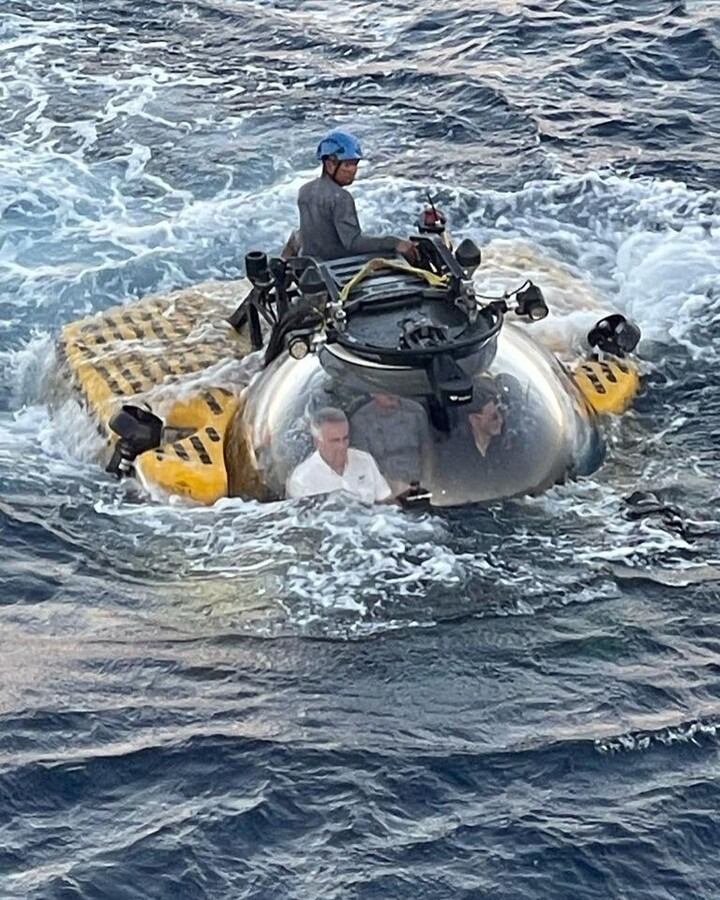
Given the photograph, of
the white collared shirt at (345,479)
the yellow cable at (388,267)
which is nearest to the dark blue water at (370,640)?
the white collared shirt at (345,479)

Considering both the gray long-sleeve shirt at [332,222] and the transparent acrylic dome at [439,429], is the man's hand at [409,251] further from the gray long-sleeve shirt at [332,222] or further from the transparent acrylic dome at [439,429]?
the transparent acrylic dome at [439,429]

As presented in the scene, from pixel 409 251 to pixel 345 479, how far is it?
1.81m

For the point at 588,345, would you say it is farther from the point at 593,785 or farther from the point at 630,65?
the point at 630,65

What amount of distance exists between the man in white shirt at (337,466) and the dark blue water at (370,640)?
0.13 metres

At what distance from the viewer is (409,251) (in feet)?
38.8

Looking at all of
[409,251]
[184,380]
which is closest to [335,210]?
[409,251]

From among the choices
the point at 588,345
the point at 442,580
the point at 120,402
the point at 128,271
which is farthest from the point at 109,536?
the point at 128,271

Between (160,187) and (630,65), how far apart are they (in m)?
5.50

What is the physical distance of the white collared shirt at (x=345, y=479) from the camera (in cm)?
1066

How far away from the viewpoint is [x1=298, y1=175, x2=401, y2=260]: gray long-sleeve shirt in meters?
12.2

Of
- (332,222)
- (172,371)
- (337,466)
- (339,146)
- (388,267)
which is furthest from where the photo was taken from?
(172,371)

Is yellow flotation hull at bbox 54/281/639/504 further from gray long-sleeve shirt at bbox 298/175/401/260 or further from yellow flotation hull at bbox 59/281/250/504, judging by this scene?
gray long-sleeve shirt at bbox 298/175/401/260

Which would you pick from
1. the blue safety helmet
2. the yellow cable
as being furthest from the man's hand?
the blue safety helmet

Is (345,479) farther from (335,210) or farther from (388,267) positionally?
(335,210)
